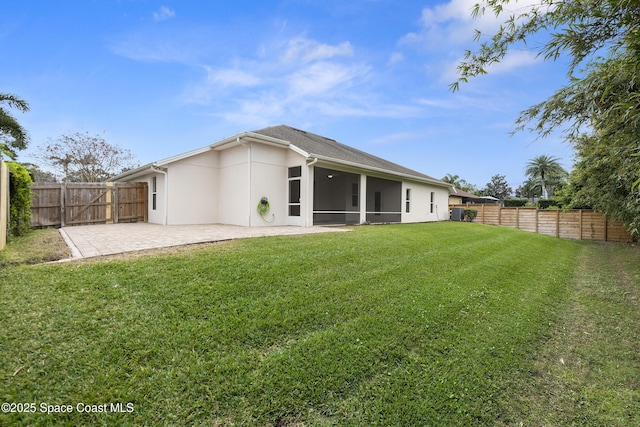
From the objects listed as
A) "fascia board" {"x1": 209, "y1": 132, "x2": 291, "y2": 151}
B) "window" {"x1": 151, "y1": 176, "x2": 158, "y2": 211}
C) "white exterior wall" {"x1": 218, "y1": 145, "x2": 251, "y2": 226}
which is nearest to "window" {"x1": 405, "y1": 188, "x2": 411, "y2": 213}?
"fascia board" {"x1": 209, "y1": 132, "x2": 291, "y2": 151}

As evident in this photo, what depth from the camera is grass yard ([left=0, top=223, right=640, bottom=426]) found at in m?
2.04

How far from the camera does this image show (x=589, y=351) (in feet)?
11.0

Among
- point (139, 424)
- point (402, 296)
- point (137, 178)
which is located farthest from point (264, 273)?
point (137, 178)

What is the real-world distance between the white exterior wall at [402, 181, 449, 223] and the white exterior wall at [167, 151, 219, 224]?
385 inches

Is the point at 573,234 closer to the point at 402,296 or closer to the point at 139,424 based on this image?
the point at 402,296

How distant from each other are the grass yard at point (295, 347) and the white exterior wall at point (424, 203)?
11.0 meters

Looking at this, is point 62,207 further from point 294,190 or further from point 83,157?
point 83,157

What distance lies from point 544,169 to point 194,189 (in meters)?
44.2

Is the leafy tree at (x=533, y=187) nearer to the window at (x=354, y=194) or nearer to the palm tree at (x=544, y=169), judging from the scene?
the palm tree at (x=544, y=169)

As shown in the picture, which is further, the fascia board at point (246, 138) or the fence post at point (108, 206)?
the fence post at point (108, 206)

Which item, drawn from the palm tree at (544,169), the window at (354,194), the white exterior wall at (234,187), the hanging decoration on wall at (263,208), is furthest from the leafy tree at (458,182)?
the white exterior wall at (234,187)

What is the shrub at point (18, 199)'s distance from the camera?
21.7ft

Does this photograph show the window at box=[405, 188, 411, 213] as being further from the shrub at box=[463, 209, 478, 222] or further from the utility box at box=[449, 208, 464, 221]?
the shrub at box=[463, 209, 478, 222]

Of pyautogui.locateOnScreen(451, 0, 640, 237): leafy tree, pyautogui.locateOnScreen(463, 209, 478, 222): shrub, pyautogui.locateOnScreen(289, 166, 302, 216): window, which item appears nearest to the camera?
pyautogui.locateOnScreen(451, 0, 640, 237): leafy tree
